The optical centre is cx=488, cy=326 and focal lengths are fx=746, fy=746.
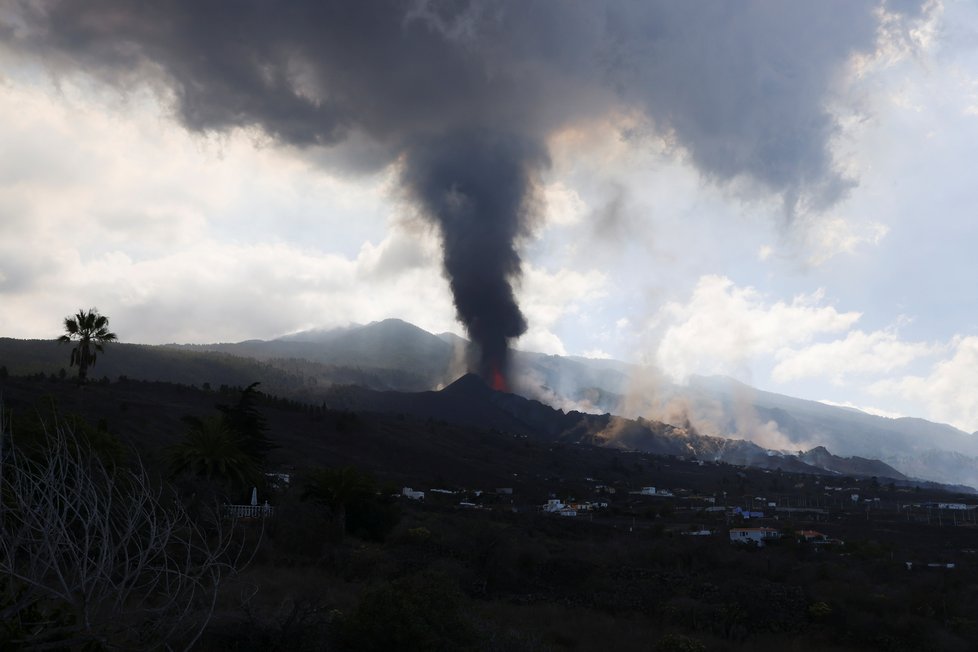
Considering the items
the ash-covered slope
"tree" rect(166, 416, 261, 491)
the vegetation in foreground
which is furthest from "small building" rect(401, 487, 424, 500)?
the ash-covered slope

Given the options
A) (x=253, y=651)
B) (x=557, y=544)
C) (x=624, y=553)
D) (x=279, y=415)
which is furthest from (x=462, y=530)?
(x=279, y=415)

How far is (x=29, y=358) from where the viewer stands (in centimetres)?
14550

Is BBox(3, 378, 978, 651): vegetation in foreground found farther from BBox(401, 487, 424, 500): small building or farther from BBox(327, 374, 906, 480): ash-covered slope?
BBox(327, 374, 906, 480): ash-covered slope

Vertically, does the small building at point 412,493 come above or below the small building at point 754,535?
below

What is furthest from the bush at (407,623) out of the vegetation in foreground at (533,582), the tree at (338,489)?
the tree at (338,489)

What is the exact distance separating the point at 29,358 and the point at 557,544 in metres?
142

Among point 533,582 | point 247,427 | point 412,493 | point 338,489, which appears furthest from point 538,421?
point 533,582

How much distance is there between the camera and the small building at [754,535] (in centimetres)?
4772

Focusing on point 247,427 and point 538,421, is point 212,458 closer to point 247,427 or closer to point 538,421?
point 247,427

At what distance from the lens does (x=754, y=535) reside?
164ft

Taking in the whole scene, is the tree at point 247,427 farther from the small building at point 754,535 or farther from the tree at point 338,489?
the small building at point 754,535

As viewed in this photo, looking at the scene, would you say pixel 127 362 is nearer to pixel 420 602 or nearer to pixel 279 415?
pixel 279 415

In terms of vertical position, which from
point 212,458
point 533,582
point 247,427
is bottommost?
point 533,582

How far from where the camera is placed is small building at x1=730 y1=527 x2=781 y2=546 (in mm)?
47719
